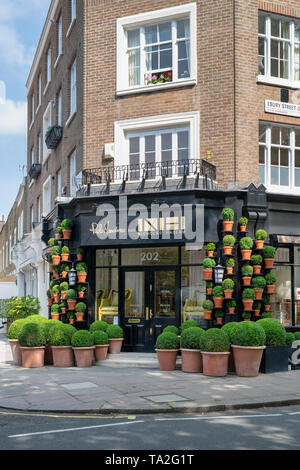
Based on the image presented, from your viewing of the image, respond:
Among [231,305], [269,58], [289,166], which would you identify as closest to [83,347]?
[231,305]

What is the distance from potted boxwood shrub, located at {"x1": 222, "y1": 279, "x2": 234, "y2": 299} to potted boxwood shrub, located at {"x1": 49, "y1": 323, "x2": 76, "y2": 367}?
4.28m

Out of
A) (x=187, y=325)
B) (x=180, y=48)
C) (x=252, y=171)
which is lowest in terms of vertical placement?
(x=187, y=325)

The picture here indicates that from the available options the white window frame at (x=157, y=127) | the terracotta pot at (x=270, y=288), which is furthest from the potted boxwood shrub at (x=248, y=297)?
the white window frame at (x=157, y=127)

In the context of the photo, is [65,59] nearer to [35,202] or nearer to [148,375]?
[35,202]

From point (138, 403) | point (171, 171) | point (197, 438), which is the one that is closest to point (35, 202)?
point (171, 171)

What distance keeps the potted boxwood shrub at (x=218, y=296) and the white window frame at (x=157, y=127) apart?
3839 mm

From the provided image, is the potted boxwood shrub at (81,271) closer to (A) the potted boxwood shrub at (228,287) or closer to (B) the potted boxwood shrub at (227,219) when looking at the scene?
(A) the potted boxwood shrub at (228,287)

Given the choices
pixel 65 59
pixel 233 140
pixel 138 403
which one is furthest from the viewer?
pixel 65 59

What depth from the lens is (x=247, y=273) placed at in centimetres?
1448

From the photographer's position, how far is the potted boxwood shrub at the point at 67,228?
16.1 meters

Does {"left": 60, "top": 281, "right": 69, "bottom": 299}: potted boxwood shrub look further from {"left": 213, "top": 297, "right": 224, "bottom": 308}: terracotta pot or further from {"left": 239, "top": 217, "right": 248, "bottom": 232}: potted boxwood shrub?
{"left": 239, "top": 217, "right": 248, "bottom": 232}: potted boxwood shrub

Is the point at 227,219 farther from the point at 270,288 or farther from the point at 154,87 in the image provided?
the point at 154,87

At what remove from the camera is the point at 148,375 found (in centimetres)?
1280

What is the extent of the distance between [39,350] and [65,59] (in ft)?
37.7
